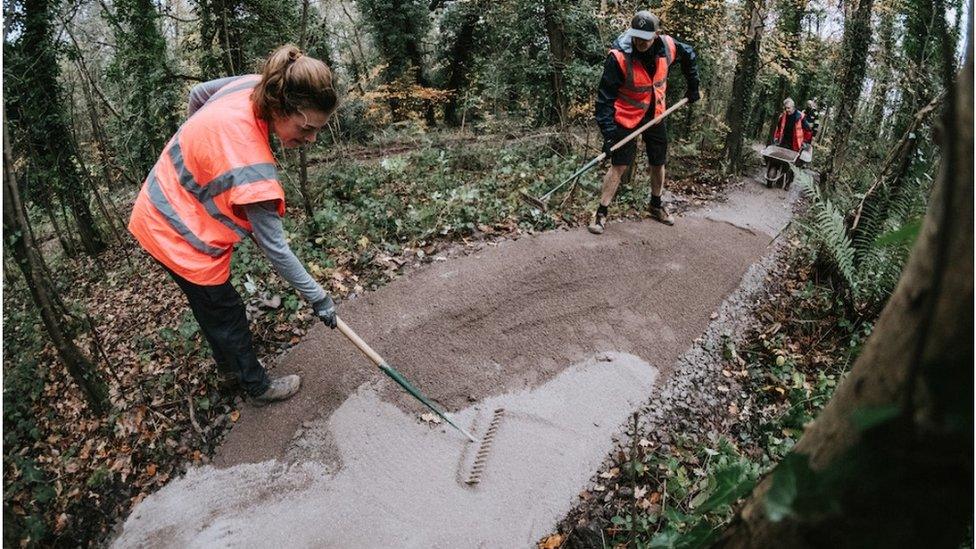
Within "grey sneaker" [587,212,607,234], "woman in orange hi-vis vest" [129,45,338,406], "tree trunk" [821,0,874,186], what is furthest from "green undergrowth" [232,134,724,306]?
"tree trunk" [821,0,874,186]

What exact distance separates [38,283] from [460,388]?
9.17 ft

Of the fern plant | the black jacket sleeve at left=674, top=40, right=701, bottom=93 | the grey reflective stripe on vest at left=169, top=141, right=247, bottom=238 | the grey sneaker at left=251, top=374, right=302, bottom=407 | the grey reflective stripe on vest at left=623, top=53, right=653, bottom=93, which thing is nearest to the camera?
the grey reflective stripe on vest at left=169, top=141, right=247, bottom=238

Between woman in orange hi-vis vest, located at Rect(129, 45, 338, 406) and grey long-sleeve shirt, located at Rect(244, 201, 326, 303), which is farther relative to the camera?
grey long-sleeve shirt, located at Rect(244, 201, 326, 303)

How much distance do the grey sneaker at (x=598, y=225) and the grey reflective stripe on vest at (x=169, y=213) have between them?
3904 millimetres

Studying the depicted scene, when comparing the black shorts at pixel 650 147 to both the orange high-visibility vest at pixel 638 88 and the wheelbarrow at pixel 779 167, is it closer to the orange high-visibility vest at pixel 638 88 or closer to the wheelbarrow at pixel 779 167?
the orange high-visibility vest at pixel 638 88

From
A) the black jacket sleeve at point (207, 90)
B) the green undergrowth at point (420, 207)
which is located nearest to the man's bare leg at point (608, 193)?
the green undergrowth at point (420, 207)

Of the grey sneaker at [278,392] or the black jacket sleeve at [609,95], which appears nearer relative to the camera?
the grey sneaker at [278,392]

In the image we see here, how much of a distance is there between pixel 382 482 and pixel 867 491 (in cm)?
269

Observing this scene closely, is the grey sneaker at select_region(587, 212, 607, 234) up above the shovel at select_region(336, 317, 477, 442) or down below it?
above

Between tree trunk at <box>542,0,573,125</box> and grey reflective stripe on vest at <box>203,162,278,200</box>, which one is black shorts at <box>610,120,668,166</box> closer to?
grey reflective stripe on vest at <box>203,162,278,200</box>

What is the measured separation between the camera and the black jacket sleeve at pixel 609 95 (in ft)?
17.1

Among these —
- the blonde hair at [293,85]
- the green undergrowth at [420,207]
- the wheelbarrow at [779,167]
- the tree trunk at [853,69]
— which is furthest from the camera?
the wheelbarrow at [779,167]

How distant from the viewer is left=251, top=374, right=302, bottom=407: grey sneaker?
3.50m

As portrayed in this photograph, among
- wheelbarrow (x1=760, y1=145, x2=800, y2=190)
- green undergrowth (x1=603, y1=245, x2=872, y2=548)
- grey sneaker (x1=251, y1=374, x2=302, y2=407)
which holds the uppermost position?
wheelbarrow (x1=760, y1=145, x2=800, y2=190)
